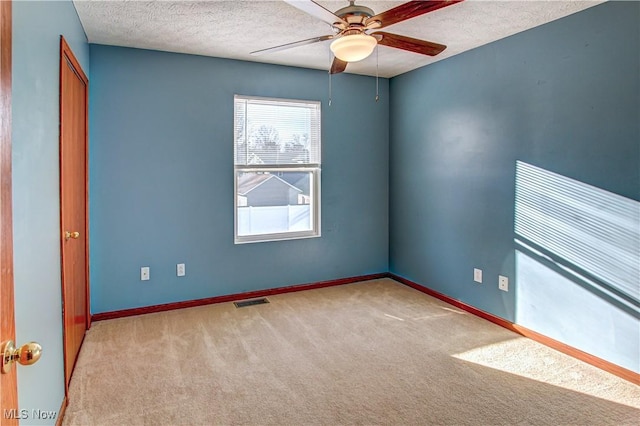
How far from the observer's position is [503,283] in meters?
3.53

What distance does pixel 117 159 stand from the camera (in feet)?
11.9

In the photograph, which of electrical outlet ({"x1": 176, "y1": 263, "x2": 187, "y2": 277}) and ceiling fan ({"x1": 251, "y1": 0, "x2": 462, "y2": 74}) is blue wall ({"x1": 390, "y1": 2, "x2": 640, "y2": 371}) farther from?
electrical outlet ({"x1": 176, "y1": 263, "x2": 187, "y2": 277})

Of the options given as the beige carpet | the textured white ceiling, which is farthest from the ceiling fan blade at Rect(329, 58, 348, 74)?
the beige carpet

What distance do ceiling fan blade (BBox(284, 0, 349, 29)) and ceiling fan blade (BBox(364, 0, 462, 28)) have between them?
0.52 feet

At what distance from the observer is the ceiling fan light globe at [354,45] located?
2.31 meters

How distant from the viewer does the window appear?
4.20 meters

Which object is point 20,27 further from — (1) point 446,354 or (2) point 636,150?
(2) point 636,150

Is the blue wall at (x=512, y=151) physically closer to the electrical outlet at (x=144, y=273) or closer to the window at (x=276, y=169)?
the window at (x=276, y=169)

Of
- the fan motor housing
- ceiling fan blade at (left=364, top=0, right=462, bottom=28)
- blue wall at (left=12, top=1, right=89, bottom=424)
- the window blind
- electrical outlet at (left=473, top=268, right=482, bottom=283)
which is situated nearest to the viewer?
blue wall at (left=12, top=1, right=89, bottom=424)

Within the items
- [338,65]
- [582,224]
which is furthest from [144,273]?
[582,224]

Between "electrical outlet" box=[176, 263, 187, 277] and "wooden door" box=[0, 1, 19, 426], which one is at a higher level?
"wooden door" box=[0, 1, 19, 426]

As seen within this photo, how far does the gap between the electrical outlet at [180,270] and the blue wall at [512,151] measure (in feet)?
7.81

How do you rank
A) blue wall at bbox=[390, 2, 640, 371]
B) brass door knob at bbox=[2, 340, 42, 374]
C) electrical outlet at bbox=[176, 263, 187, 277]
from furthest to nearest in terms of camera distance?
electrical outlet at bbox=[176, 263, 187, 277], blue wall at bbox=[390, 2, 640, 371], brass door knob at bbox=[2, 340, 42, 374]

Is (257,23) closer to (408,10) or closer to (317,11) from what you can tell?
(317,11)
